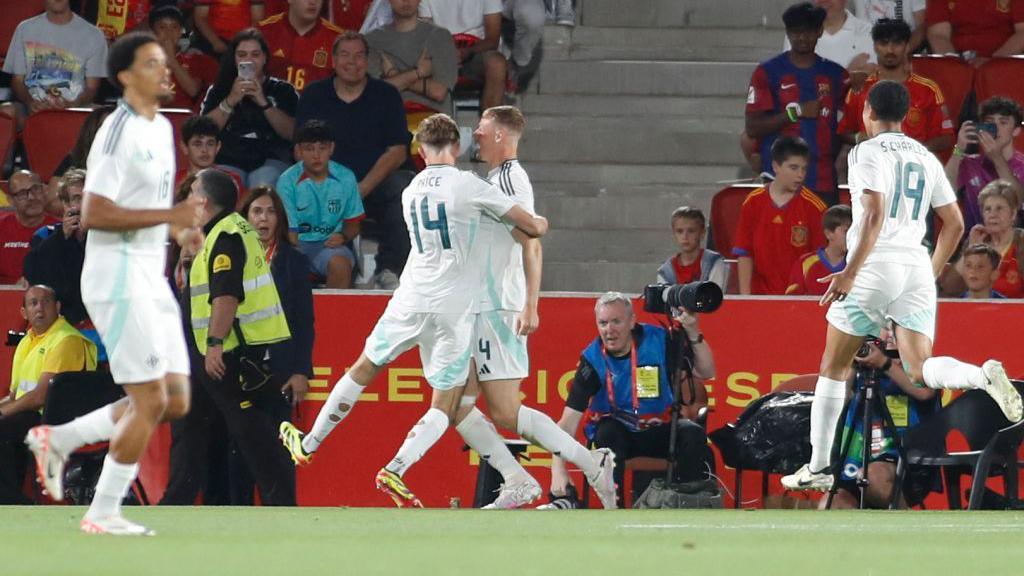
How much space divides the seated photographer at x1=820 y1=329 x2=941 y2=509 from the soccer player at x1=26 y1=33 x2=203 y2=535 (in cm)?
471

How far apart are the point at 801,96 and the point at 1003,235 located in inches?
82.6

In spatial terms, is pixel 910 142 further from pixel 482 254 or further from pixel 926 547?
pixel 926 547

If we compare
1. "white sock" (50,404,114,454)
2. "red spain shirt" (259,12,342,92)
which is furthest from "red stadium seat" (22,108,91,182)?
"white sock" (50,404,114,454)

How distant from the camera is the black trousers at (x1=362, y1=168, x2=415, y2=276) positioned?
1275 cm

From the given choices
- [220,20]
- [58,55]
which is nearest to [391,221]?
[220,20]

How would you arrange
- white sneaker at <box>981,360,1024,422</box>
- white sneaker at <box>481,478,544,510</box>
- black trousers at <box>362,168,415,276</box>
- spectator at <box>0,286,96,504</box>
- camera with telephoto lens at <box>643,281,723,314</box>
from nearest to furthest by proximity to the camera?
white sneaker at <box>981,360,1024,422</box> < white sneaker at <box>481,478,544,510</box> < camera with telephoto lens at <box>643,281,723,314</box> < spectator at <box>0,286,96,504</box> < black trousers at <box>362,168,415,276</box>

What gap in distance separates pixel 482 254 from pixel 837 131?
4299 mm

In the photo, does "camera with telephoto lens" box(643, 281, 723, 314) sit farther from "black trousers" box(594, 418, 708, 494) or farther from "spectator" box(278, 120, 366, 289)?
"spectator" box(278, 120, 366, 289)

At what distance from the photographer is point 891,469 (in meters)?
10.6

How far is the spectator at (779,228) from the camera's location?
40.1 ft

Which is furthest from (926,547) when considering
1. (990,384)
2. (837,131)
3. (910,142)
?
(837,131)

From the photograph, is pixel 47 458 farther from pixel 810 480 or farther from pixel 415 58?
pixel 415 58

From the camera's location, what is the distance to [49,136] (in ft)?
45.5

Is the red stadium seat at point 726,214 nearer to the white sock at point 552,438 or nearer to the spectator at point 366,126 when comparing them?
the spectator at point 366,126
